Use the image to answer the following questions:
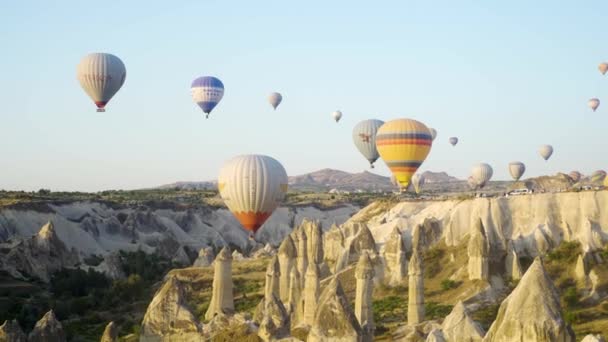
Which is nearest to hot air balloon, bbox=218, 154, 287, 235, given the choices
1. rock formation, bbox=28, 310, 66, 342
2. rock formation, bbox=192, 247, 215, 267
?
rock formation, bbox=192, 247, 215, 267

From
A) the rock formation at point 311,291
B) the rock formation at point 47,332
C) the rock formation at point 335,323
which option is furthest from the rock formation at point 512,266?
the rock formation at point 335,323

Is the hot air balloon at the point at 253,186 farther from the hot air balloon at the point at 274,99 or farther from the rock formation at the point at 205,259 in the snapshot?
the hot air balloon at the point at 274,99

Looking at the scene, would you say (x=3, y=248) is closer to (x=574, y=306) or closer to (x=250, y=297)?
(x=250, y=297)

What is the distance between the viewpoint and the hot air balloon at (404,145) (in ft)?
239

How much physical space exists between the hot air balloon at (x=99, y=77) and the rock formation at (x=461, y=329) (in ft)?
199

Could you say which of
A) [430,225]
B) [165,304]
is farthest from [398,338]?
[430,225]

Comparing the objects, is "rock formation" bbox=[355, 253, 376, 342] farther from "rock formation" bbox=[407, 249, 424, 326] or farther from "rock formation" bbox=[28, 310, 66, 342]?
"rock formation" bbox=[28, 310, 66, 342]

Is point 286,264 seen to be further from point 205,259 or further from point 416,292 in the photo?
point 205,259

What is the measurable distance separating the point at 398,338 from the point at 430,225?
2687 centimetres

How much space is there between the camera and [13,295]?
6606cm

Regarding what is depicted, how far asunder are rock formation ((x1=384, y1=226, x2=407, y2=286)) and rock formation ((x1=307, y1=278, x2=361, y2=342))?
132 feet

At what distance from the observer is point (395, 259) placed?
5991cm

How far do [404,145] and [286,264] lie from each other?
2594 cm

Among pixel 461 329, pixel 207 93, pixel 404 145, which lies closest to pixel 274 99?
pixel 207 93
